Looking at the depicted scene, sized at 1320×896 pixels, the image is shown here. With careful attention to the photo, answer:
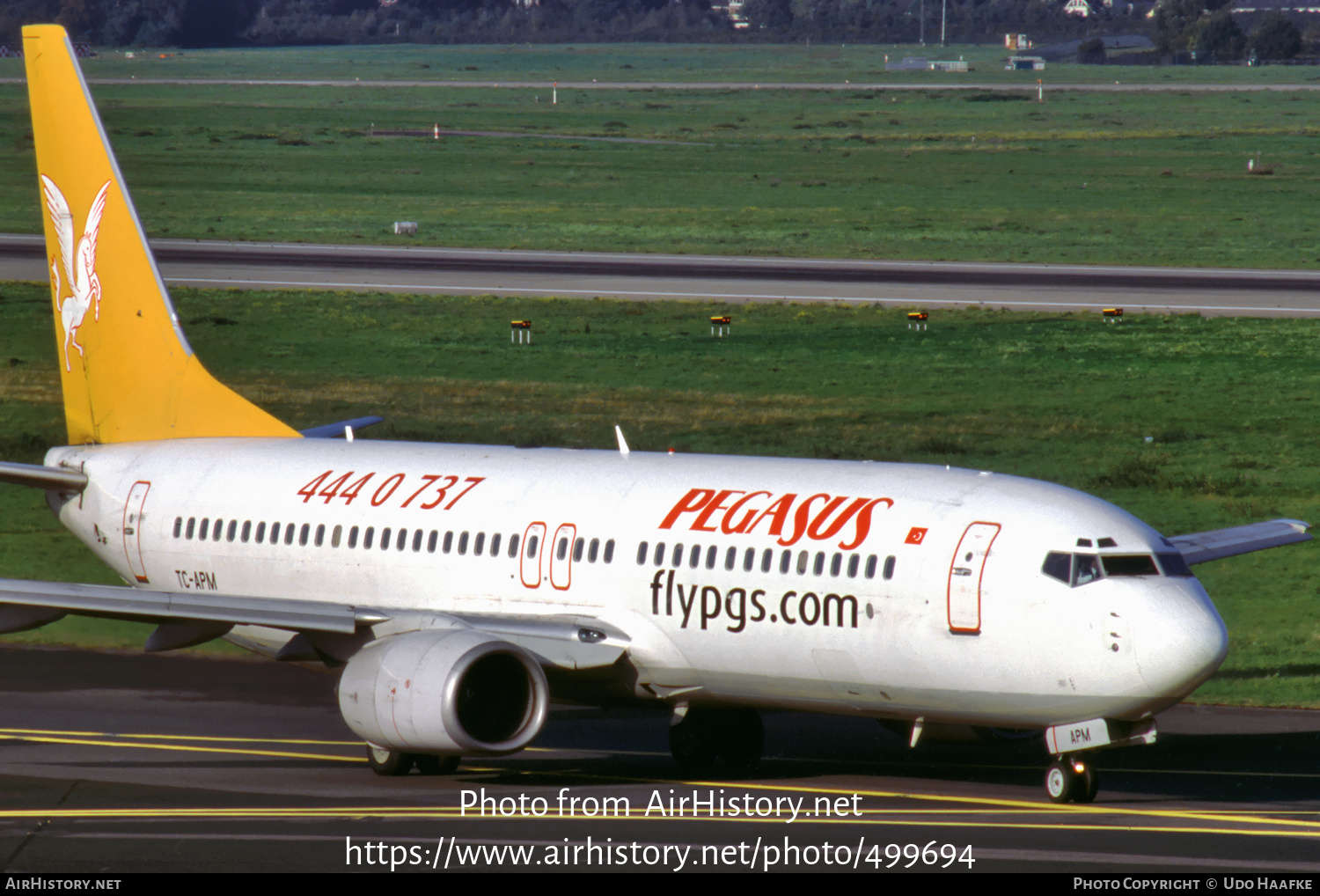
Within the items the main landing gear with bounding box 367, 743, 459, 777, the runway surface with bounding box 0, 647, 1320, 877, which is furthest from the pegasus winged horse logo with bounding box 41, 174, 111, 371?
the main landing gear with bounding box 367, 743, 459, 777

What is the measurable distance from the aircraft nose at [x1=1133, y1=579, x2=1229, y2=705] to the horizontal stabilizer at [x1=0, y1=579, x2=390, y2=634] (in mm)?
11232

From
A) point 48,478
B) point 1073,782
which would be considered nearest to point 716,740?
point 1073,782

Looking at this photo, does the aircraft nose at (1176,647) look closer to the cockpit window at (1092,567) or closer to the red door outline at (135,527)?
the cockpit window at (1092,567)

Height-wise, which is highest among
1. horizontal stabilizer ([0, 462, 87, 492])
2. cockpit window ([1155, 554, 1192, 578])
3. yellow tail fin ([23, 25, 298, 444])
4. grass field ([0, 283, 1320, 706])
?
yellow tail fin ([23, 25, 298, 444])

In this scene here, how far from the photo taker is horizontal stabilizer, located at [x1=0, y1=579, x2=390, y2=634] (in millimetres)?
25516

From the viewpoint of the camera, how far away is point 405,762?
92.4ft

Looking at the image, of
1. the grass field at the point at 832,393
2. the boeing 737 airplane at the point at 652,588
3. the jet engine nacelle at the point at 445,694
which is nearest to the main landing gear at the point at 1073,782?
the boeing 737 airplane at the point at 652,588

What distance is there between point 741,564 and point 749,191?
11946 centimetres

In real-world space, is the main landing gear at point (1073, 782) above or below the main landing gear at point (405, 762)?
above

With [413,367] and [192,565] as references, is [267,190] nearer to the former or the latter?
[413,367]

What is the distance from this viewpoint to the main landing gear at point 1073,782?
25359 millimetres

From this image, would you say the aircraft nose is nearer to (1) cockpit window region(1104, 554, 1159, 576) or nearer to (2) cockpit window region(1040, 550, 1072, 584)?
(1) cockpit window region(1104, 554, 1159, 576)

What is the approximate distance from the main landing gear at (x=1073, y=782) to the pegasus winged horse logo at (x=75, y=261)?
20.2 m
